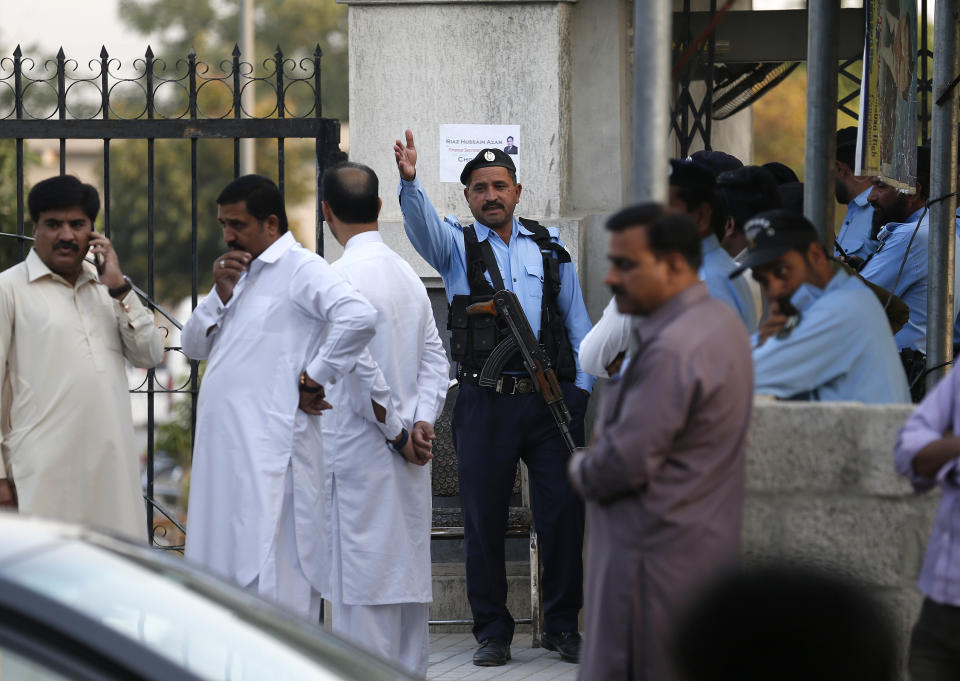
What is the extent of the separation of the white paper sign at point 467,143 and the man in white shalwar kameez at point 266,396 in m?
2.07

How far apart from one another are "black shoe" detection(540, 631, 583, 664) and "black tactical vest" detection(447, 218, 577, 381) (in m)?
1.14

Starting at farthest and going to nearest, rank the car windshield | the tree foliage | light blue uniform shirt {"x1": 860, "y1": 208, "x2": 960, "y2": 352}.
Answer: the tree foliage → light blue uniform shirt {"x1": 860, "y1": 208, "x2": 960, "y2": 352} → the car windshield

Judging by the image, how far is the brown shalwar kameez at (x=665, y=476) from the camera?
3.63 m

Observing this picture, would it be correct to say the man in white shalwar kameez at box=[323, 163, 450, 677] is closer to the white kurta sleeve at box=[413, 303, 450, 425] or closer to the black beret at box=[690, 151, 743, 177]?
the white kurta sleeve at box=[413, 303, 450, 425]

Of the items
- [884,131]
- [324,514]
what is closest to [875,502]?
[884,131]

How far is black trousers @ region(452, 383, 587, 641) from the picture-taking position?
7.04 metres

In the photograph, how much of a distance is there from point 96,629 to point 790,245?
2.64m

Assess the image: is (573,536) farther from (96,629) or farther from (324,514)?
(96,629)

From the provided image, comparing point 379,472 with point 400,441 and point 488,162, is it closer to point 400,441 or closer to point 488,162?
point 400,441

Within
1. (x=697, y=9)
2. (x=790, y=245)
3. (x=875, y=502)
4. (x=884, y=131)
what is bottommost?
(x=875, y=502)

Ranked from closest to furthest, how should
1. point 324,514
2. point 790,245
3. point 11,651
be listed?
point 11,651 → point 790,245 → point 324,514

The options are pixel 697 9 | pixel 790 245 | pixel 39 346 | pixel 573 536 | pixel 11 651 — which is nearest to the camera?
pixel 11 651

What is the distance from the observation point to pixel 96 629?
2260mm

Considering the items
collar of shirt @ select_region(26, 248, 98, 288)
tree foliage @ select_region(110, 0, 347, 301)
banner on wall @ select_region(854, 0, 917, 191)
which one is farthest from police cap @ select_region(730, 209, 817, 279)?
tree foliage @ select_region(110, 0, 347, 301)
